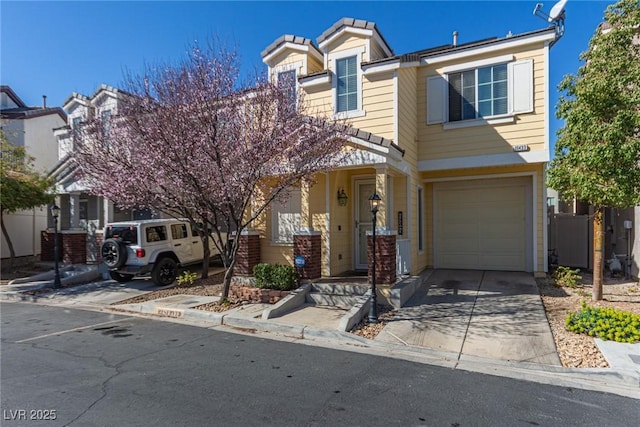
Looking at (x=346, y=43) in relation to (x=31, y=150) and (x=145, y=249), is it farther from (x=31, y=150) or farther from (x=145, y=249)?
(x=31, y=150)

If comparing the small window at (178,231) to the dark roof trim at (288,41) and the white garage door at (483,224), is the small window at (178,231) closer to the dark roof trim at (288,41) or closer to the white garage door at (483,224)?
the dark roof trim at (288,41)

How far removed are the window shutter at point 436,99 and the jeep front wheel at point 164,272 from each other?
877cm

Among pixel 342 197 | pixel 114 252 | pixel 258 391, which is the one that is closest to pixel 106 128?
pixel 114 252

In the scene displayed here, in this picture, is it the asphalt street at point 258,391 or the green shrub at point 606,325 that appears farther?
the green shrub at point 606,325

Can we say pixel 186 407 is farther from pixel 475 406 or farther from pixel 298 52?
pixel 298 52

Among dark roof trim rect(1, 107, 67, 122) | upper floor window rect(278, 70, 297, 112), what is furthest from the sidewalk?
dark roof trim rect(1, 107, 67, 122)

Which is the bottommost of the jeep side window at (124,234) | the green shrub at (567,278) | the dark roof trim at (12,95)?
the green shrub at (567,278)

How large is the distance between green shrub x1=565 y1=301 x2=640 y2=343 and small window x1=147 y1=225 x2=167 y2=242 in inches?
397

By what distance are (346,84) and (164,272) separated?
24.9 feet

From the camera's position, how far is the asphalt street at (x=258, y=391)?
12.0 feet

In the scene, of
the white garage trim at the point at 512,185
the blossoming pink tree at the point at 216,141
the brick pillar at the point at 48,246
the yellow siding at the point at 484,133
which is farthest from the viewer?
the brick pillar at the point at 48,246

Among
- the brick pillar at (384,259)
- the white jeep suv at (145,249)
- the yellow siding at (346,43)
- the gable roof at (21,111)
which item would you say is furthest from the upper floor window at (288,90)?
the gable roof at (21,111)

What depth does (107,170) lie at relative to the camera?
29.2 ft

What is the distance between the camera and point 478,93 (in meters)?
10.5
